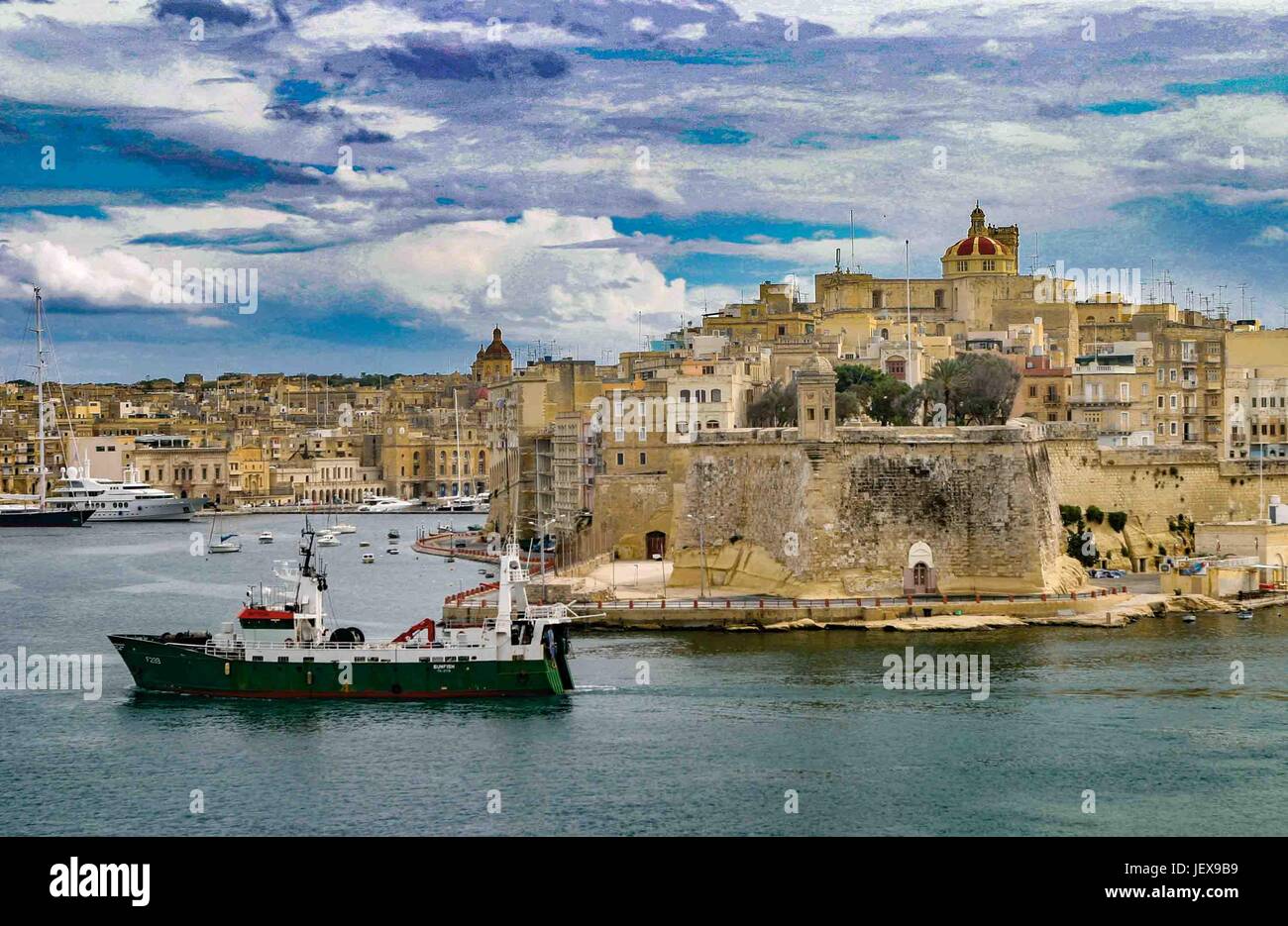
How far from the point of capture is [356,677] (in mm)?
23844

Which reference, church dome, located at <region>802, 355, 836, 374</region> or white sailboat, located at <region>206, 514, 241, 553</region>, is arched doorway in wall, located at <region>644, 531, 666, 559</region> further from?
Result: white sailboat, located at <region>206, 514, 241, 553</region>

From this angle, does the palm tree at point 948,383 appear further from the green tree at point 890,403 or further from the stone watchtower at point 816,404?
the stone watchtower at point 816,404

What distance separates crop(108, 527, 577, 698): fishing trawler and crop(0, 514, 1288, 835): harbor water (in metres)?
0.34

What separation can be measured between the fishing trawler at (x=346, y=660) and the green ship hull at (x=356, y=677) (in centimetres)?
1

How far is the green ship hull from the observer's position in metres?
23.7

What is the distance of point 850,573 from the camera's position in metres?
31.0

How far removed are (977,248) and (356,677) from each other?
3402cm

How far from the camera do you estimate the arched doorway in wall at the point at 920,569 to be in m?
31.0

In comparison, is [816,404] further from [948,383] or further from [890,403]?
[948,383]

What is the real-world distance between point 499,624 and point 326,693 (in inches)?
95.3

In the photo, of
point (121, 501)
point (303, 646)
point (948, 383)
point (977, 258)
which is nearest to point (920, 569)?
point (948, 383)

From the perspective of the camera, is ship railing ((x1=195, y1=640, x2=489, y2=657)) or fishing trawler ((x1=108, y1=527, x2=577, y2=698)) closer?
fishing trawler ((x1=108, y1=527, x2=577, y2=698))

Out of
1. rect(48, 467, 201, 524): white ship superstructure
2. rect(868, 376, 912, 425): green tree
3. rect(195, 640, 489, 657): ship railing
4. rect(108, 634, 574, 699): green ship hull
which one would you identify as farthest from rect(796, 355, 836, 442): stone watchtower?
rect(48, 467, 201, 524): white ship superstructure

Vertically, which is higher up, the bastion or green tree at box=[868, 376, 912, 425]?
green tree at box=[868, 376, 912, 425]
